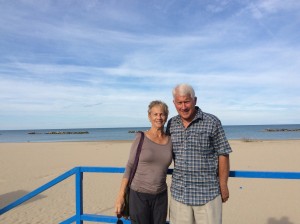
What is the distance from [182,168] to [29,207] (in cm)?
656

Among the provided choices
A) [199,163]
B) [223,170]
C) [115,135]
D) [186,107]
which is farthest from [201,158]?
[115,135]

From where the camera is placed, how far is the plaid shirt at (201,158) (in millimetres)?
2789

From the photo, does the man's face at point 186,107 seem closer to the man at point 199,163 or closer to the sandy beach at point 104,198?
the man at point 199,163

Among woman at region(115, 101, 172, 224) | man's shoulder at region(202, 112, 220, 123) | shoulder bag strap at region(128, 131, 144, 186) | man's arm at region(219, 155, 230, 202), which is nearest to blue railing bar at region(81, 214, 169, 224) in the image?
woman at region(115, 101, 172, 224)

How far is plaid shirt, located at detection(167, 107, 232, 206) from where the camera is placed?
279 centimetres

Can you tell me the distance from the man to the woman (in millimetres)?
148

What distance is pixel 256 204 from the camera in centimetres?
808

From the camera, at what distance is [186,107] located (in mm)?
2836

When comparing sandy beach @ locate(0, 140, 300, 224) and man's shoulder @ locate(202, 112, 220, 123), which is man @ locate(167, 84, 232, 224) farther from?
sandy beach @ locate(0, 140, 300, 224)

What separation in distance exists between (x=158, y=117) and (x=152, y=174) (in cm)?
52

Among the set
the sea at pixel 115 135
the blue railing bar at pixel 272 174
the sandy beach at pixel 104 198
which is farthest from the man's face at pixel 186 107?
the sea at pixel 115 135

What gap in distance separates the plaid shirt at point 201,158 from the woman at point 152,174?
0.62 ft

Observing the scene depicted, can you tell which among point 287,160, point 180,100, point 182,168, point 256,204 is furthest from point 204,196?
point 287,160

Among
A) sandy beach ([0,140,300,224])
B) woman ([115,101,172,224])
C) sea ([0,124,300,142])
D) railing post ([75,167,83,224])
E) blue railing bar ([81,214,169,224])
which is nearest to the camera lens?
woman ([115,101,172,224])
